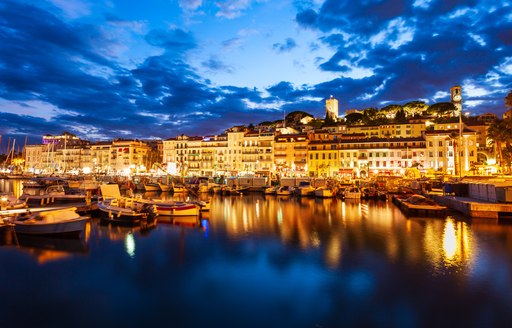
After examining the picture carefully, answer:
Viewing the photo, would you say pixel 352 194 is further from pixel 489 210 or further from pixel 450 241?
pixel 450 241

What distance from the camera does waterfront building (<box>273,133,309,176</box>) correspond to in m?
81.1

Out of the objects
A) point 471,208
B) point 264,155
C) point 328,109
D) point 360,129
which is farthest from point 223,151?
point 471,208

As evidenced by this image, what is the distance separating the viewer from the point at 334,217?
3241 cm

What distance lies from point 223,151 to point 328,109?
5629 centimetres

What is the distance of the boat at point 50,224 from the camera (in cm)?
2022

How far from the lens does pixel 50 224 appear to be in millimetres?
20078

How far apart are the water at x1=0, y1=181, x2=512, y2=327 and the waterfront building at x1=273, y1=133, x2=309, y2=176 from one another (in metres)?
55.4

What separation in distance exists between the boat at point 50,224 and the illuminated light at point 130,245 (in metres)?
2.76

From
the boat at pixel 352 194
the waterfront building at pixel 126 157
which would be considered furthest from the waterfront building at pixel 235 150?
the boat at pixel 352 194

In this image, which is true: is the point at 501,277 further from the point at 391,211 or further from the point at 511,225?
the point at 391,211

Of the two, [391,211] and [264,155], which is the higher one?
[264,155]

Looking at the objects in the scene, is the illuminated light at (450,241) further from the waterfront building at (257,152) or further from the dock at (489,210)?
the waterfront building at (257,152)

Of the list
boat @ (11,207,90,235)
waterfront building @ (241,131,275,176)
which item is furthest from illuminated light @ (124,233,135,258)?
waterfront building @ (241,131,275,176)

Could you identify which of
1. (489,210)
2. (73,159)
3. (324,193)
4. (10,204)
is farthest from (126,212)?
(73,159)
